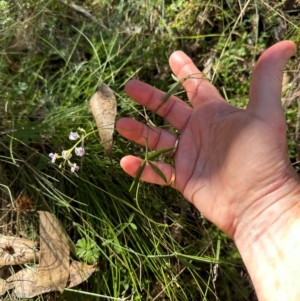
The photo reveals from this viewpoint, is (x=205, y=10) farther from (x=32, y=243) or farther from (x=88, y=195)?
(x=32, y=243)

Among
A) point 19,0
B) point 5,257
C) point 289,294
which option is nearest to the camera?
point 289,294

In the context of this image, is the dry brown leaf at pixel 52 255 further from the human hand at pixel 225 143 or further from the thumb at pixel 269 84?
the thumb at pixel 269 84

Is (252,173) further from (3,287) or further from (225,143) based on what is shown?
(3,287)

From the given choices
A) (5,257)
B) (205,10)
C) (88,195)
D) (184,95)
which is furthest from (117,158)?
(205,10)

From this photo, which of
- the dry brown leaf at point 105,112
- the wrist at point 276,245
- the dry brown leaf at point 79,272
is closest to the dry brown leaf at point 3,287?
the dry brown leaf at point 79,272

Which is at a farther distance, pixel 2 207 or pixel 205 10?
pixel 205 10

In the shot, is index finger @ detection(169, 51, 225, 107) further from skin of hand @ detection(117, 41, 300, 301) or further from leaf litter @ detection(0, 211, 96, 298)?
leaf litter @ detection(0, 211, 96, 298)
